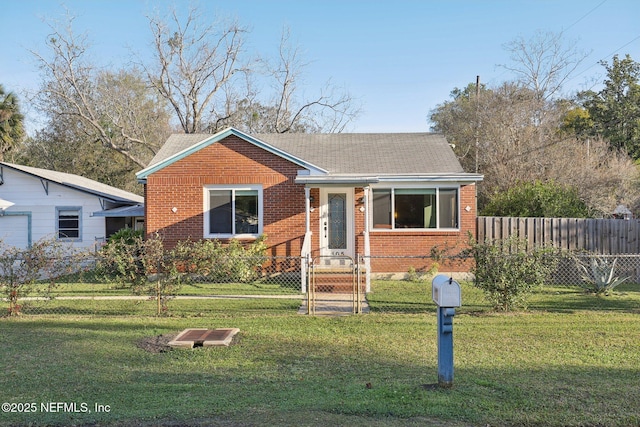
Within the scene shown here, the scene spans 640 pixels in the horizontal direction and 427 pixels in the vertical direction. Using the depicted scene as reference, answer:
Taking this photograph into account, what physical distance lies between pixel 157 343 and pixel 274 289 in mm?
5650

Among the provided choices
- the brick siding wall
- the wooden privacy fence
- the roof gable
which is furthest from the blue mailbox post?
the roof gable

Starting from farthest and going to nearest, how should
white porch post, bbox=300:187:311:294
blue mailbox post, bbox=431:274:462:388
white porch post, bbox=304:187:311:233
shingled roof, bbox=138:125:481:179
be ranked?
shingled roof, bbox=138:125:481:179 → white porch post, bbox=304:187:311:233 → white porch post, bbox=300:187:311:294 → blue mailbox post, bbox=431:274:462:388

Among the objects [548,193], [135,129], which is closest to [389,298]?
[548,193]

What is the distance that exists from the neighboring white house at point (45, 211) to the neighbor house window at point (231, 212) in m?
4.96

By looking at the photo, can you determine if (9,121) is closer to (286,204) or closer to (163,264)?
(286,204)

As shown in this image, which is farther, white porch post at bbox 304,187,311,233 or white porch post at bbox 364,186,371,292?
white porch post at bbox 304,187,311,233

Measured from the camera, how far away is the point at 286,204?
15.1m

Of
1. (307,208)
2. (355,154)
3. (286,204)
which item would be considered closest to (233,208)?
(286,204)

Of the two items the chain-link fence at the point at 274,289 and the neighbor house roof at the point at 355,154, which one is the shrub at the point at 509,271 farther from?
the neighbor house roof at the point at 355,154

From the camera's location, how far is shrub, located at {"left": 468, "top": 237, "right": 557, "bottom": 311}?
9.50 meters

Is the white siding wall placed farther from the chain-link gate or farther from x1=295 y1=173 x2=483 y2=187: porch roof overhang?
the chain-link gate

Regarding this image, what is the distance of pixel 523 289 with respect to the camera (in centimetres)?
955

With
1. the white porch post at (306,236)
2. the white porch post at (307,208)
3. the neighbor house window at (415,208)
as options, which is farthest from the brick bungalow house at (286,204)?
the white porch post at (307,208)

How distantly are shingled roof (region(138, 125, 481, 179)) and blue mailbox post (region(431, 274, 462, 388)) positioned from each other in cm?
955
